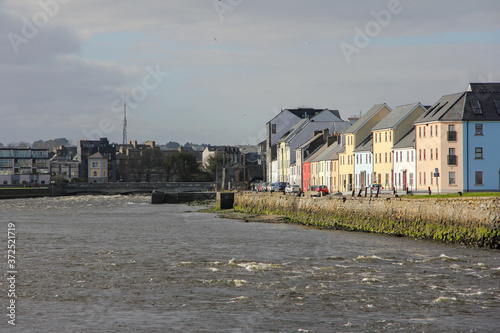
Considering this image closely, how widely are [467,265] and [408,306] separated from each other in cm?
821

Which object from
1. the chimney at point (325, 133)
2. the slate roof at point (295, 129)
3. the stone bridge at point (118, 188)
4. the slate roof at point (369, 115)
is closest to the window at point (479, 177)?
the slate roof at point (369, 115)

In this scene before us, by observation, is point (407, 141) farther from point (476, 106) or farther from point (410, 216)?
point (410, 216)

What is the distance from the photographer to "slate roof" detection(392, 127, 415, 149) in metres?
79.7

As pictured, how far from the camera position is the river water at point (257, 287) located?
1836 centimetres

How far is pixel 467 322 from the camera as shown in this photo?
1820 cm

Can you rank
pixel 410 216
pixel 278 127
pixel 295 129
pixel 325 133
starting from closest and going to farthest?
1. pixel 410 216
2. pixel 325 133
3. pixel 295 129
4. pixel 278 127

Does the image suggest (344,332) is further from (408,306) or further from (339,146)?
(339,146)

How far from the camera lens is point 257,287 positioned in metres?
23.5

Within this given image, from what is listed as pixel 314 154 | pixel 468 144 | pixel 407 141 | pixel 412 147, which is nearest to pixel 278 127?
pixel 314 154

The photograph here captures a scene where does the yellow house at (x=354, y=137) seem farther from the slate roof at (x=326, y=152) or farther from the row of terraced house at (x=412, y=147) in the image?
the slate roof at (x=326, y=152)

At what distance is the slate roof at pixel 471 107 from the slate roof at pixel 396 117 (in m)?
9.13

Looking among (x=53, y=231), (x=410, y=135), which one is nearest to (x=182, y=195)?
(x=410, y=135)

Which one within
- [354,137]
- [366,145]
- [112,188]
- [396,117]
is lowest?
[112,188]

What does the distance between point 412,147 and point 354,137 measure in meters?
18.3
